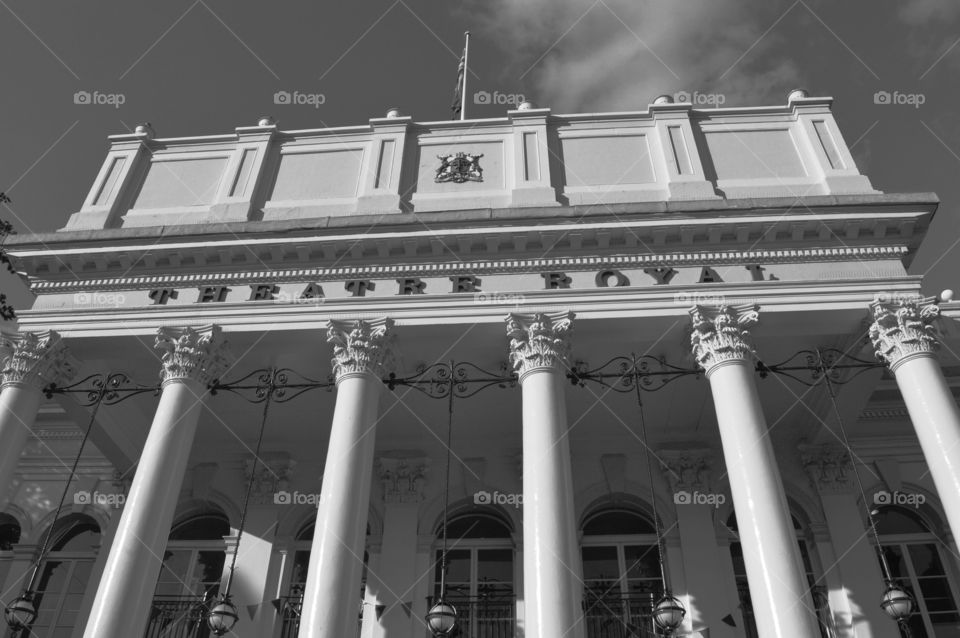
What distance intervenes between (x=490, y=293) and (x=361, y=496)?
4026mm

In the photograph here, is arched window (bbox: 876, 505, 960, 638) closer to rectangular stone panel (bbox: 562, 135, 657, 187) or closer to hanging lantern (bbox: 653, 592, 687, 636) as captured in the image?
hanging lantern (bbox: 653, 592, 687, 636)

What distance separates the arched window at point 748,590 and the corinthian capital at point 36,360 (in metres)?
11.9

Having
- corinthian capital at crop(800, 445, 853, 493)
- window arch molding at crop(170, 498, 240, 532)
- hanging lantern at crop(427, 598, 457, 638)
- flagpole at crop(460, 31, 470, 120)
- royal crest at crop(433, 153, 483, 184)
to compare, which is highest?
flagpole at crop(460, 31, 470, 120)

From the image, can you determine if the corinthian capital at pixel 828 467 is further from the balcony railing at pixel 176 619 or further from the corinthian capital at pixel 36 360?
the corinthian capital at pixel 36 360

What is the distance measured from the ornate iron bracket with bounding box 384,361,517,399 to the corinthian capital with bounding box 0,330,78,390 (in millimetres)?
5750

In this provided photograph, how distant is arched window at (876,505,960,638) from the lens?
12945mm

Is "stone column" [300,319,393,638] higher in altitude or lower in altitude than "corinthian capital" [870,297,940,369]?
lower

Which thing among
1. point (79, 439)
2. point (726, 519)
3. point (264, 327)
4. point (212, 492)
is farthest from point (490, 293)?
point (79, 439)

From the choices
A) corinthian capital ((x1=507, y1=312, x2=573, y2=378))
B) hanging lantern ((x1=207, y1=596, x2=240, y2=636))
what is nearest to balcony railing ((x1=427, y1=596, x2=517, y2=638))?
hanging lantern ((x1=207, y1=596, x2=240, y2=636))

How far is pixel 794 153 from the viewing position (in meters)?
14.9

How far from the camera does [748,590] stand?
1340cm

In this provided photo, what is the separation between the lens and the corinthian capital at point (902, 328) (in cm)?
1141

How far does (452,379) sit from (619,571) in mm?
5201

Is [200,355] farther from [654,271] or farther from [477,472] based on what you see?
[654,271]
